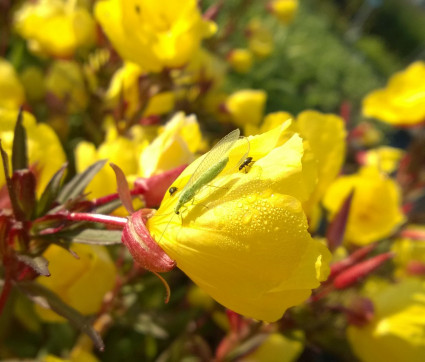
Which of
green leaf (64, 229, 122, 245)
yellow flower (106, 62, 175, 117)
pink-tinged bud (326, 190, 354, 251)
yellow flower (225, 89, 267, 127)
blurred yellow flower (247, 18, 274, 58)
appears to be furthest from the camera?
blurred yellow flower (247, 18, 274, 58)

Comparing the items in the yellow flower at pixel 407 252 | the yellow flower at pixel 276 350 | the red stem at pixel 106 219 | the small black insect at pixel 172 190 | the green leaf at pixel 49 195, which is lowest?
the yellow flower at pixel 407 252

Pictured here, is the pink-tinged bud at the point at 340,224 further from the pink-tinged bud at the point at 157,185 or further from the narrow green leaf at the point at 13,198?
the narrow green leaf at the point at 13,198

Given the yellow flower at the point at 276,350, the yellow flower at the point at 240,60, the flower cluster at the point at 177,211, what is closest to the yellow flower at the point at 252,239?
the flower cluster at the point at 177,211

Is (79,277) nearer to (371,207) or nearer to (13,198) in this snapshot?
(13,198)

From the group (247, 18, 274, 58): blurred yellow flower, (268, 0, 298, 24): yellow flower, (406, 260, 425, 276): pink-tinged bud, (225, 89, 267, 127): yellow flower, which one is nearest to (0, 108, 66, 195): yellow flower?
(225, 89, 267, 127): yellow flower

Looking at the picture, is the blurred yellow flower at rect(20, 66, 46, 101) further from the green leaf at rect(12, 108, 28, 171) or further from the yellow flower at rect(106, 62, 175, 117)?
the green leaf at rect(12, 108, 28, 171)

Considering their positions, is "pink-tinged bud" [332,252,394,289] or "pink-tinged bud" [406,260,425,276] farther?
"pink-tinged bud" [406,260,425,276]
